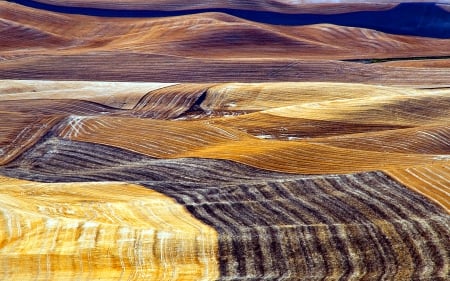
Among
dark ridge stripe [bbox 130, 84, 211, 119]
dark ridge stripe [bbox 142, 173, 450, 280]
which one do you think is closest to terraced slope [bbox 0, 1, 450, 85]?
dark ridge stripe [bbox 130, 84, 211, 119]

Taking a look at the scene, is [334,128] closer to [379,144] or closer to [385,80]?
[379,144]

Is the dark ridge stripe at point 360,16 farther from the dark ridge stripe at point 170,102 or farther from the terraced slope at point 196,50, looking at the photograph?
the dark ridge stripe at point 170,102

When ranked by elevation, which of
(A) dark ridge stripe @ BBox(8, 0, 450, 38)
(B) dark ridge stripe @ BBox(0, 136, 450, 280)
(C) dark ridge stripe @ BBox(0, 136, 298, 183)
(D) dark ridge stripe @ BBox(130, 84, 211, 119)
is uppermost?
(B) dark ridge stripe @ BBox(0, 136, 450, 280)

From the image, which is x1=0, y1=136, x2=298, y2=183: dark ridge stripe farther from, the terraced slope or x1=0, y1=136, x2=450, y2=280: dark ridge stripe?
the terraced slope

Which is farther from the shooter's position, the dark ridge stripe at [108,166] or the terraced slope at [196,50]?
the terraced slope at [196,50]

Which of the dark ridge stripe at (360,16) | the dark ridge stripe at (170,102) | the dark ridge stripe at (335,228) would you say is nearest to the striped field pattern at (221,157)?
the dark ridge stripe at (335,228)

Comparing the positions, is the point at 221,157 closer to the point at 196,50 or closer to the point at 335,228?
the point at 335,228
